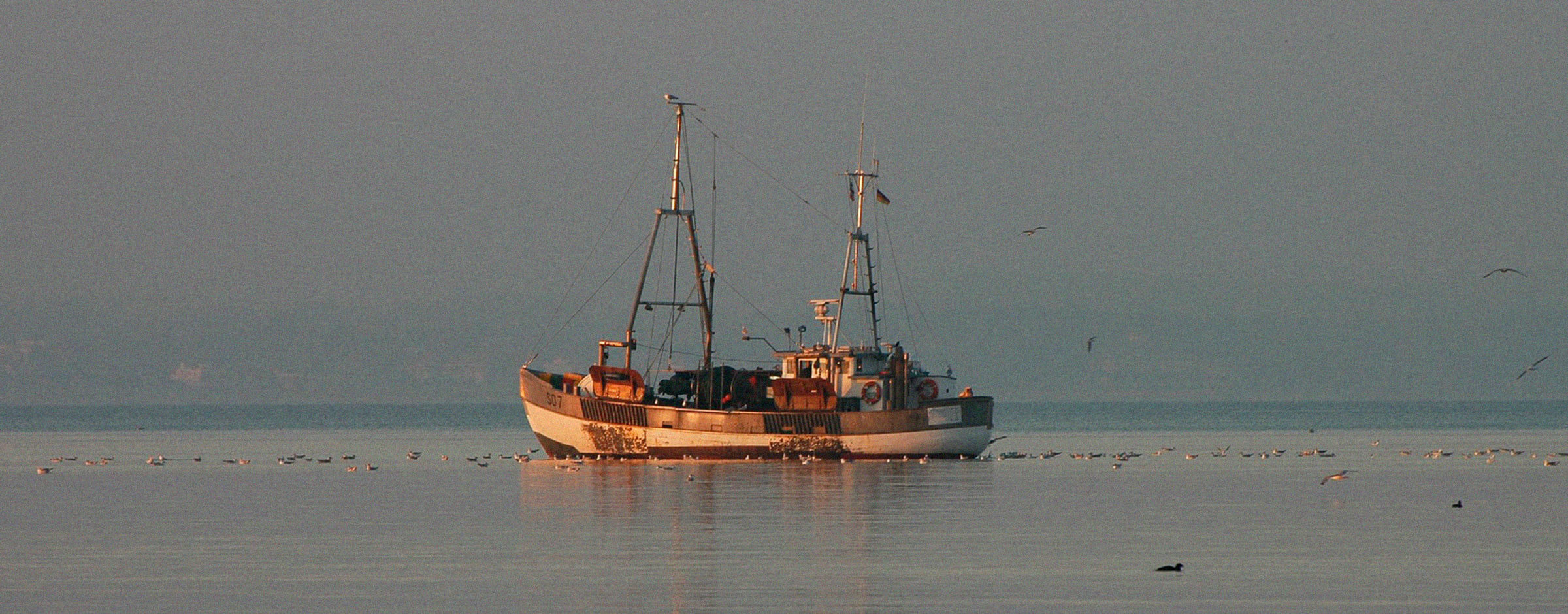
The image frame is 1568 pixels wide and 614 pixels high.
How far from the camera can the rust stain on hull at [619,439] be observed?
2557 inches

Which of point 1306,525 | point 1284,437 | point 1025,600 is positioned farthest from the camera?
point 1284,437

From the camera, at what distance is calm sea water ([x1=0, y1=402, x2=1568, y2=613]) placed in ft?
76.0

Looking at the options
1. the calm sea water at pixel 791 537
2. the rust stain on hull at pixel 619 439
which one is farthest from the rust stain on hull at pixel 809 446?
the rust stain on hull at pixel 619 439

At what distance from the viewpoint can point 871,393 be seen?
6450 centimetres

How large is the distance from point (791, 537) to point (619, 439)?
3372 centimetres

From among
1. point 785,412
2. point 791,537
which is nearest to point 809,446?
point 785,412

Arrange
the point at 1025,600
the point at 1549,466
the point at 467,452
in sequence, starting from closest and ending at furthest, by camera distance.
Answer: the point at 1025,600 < the point at 1549,466 < the point at 467,452

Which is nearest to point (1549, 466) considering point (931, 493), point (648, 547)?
point (931, 493)

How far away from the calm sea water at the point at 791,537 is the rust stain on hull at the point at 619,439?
5.38 feet

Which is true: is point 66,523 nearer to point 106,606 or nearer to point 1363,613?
point 106,606

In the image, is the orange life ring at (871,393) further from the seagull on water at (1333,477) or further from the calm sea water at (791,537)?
the seagull on water at (1333,477)

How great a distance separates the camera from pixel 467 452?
85.4 m

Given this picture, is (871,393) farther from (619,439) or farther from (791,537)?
(791,537)

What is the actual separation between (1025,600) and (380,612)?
23.6 ft
